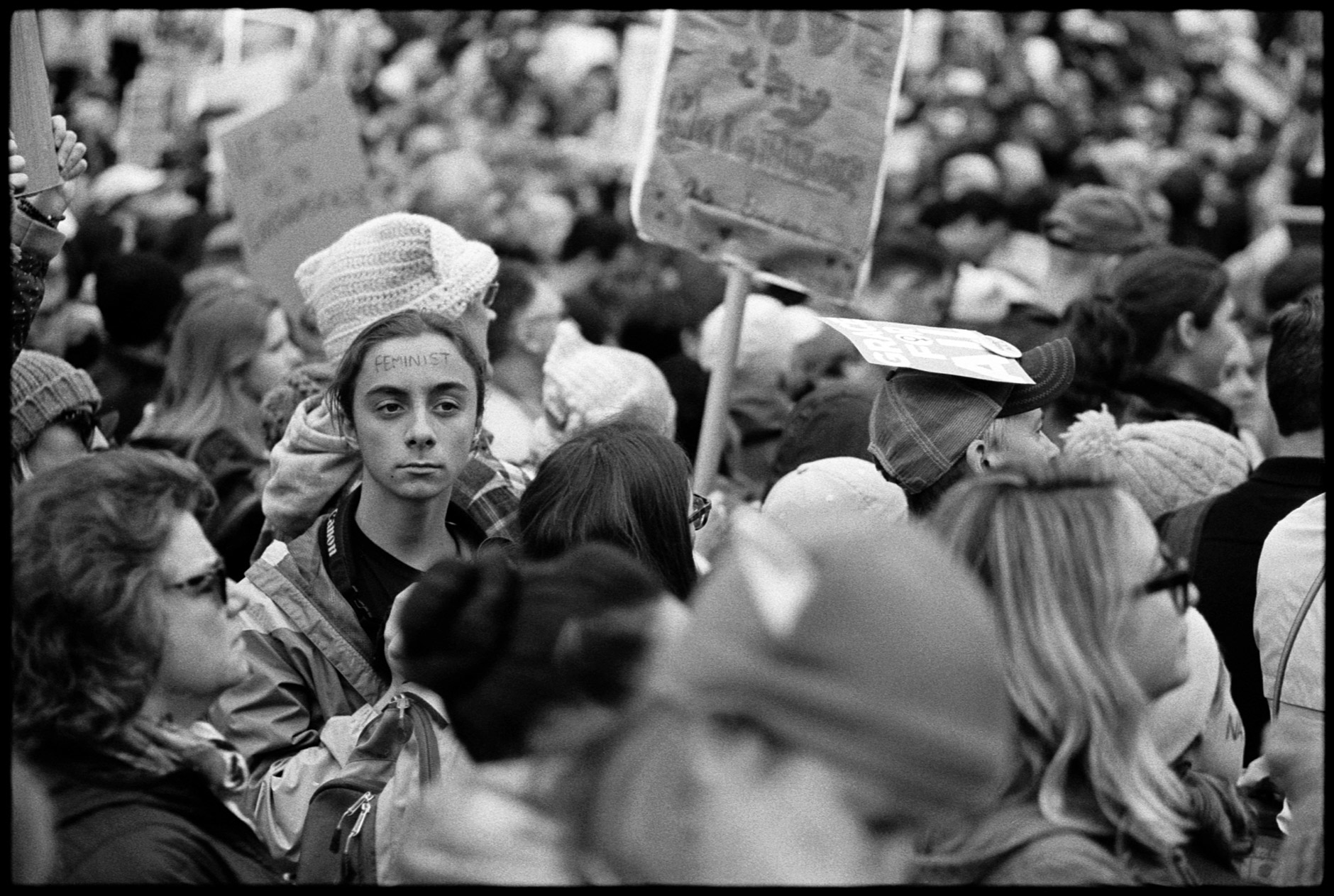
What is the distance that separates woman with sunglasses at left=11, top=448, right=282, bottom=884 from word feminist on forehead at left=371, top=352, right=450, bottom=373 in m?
1.15

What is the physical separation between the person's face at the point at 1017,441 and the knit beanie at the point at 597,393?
1.40 metres

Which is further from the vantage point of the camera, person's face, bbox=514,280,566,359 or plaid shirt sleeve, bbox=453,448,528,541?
person's face, bbox=514,280,566,359

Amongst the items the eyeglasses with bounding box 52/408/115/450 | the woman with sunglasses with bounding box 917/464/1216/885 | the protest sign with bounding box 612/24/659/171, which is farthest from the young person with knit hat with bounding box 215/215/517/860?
the protest sign with bounding box 612/24/659/171

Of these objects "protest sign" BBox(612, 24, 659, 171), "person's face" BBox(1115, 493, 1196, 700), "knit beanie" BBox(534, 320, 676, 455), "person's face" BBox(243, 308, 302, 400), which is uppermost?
"person's face" BBox(1115, 493, 1196, 700)

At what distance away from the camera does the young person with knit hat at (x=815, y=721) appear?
179cm

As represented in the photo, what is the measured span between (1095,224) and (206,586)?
5.46 meters

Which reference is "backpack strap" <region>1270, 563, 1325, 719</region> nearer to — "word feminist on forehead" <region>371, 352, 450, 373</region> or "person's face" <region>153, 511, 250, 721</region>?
"word feminist on forehead" <region>371, 352, 450, 373</region>

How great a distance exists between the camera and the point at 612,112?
19312mm

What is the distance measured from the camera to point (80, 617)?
8.95 feet

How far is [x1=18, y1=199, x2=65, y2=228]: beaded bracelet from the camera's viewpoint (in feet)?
13.6

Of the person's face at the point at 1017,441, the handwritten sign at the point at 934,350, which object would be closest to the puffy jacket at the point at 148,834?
the handwritten sign at the point at 934,350

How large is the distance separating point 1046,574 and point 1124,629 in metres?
0.14

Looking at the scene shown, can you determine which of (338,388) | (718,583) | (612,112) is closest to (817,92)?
(338,388)

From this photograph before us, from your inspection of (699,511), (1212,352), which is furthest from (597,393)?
(1212,352)
